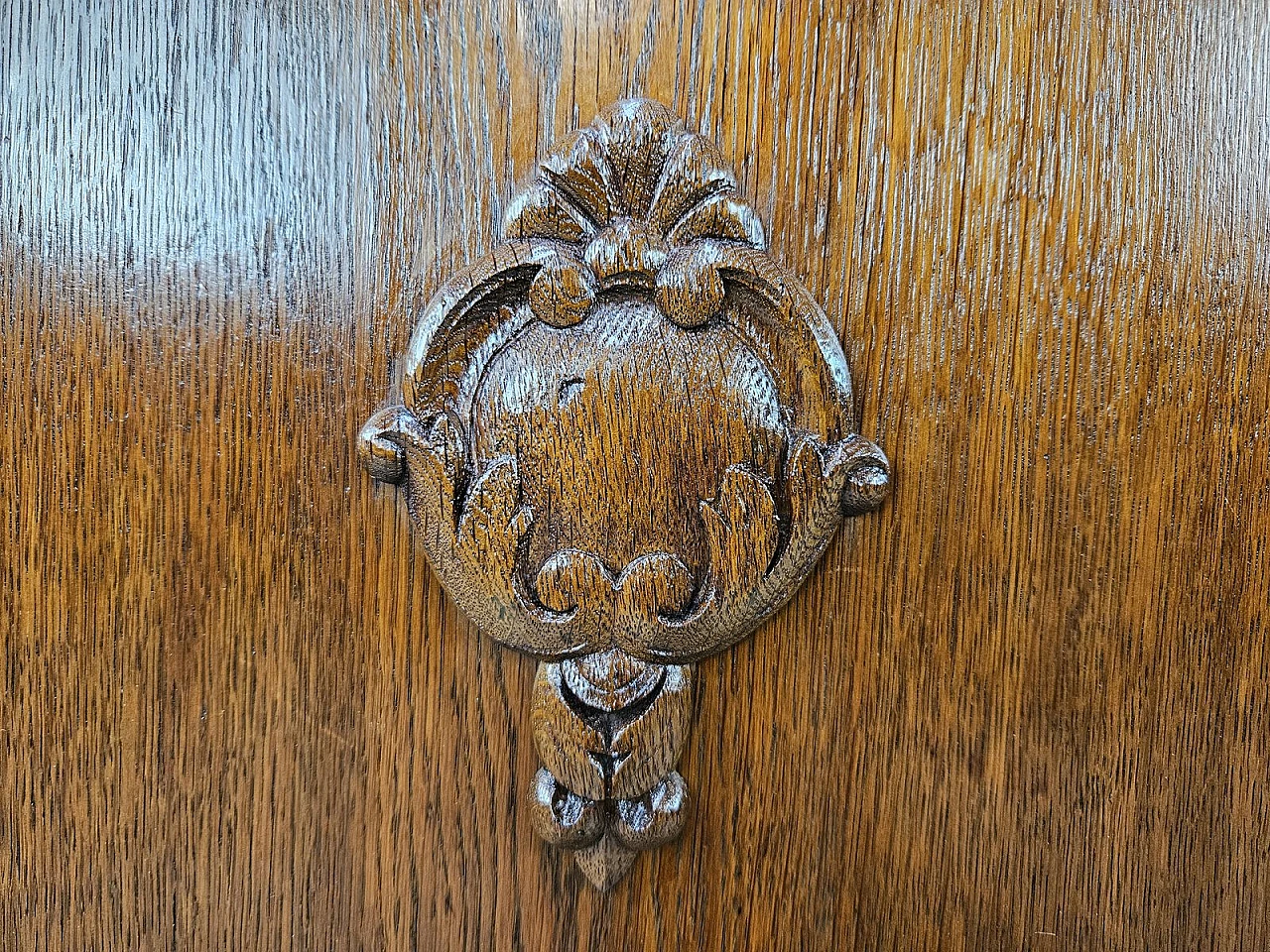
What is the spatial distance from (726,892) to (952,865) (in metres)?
0.08

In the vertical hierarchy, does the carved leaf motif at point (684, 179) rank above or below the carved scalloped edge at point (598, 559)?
above

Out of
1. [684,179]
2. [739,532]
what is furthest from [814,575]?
[684,179]

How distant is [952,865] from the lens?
0.38 m

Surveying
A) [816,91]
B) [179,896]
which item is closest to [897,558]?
[816,91]

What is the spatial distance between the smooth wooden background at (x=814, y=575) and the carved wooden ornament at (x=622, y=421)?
0.05 ft

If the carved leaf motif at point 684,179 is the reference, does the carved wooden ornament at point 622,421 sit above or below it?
below

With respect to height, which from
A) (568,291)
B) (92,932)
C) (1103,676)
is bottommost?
(92,932)

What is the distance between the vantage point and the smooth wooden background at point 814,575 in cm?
35

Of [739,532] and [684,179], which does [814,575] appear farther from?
[684,179]

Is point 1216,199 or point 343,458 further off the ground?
point 1216,199

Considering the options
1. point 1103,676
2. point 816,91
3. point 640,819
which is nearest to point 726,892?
point 640,819

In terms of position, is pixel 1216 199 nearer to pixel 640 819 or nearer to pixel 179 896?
pixel 640 819

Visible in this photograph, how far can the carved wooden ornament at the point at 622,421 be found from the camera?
0.35m

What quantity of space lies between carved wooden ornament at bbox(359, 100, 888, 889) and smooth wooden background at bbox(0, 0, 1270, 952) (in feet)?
0.05
